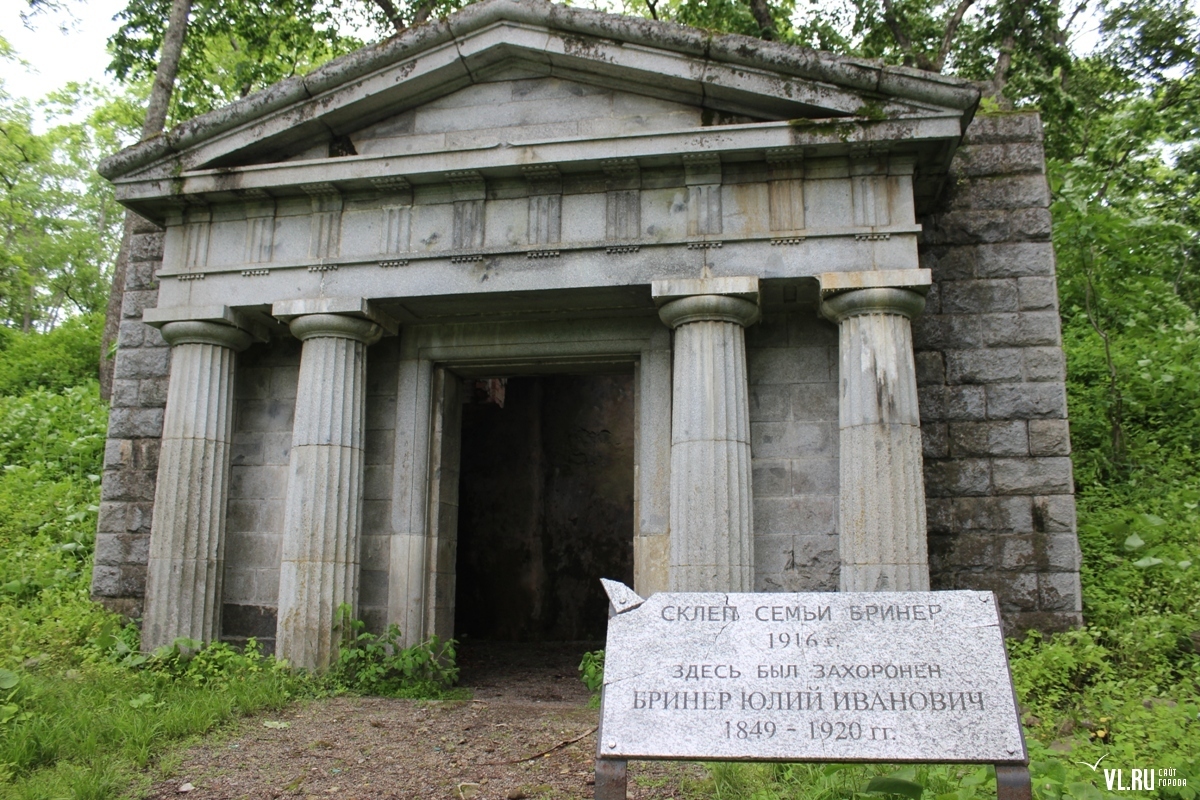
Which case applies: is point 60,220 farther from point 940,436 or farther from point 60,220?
point 940,436

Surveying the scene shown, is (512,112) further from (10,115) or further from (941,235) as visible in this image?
(10,115)

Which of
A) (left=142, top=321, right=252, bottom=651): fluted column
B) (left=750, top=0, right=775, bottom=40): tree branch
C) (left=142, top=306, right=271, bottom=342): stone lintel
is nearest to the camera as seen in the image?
(left=142, top=321, right=252, bottom=651): fluted column

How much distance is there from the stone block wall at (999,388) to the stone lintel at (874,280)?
3.91ft

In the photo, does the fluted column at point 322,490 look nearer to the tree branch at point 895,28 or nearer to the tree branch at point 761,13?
the tree branch at point 761,13

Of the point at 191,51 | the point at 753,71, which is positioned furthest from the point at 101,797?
the point at 191,51

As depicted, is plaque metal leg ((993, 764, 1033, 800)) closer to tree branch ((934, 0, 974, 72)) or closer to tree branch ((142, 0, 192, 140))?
tree branch ((142, 0, 192, 140))

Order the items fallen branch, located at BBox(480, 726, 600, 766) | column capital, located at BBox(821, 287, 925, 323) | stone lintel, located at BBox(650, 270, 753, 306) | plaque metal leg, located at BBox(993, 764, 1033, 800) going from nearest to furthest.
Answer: plaque metal leg, located at BBox(993, 764, 1033, 800)
fallen branch, located at BBox(480, 726, 600, 766)
column capital, located at BBox(821, 287, 925, 323)
stone lintel, located at BBox(650, 270, 753, 306)

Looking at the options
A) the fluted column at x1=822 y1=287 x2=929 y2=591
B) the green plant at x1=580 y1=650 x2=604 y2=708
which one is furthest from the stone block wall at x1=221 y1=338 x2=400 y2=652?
the fluted column at x1=822 y1=287 x2=929 y2=591

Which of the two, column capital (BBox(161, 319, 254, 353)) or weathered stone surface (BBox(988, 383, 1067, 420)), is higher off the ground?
column capital (BBox(161, 319, 254, 353))

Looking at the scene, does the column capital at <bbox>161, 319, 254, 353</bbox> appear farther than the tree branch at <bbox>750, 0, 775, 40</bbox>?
No

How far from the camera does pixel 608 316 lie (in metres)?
8.84

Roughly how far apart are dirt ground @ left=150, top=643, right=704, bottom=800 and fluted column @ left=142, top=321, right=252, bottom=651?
179 cm

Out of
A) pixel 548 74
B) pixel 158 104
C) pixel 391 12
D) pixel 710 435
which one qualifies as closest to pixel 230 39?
pixel 391 12

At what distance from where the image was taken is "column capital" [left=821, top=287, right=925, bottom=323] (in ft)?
24.5
